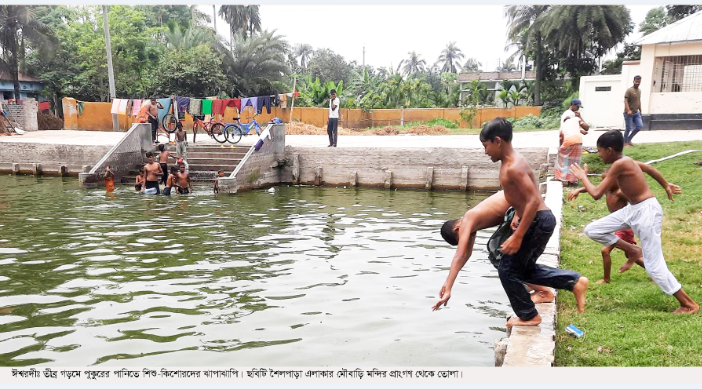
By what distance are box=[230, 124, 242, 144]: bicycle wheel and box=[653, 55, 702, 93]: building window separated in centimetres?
1515

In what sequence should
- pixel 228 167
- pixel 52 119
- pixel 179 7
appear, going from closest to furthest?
pixel 228 167, pixel 52 119, pixel 179 7

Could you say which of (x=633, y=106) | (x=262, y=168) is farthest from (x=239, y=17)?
(x=633, y=106)

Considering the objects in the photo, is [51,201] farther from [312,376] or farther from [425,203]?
[312,376]

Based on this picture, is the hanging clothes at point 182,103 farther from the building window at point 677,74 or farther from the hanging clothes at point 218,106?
the building window at point 677,74

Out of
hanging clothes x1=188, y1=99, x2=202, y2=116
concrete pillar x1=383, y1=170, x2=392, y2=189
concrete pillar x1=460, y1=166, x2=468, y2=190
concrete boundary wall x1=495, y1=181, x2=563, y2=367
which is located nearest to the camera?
concrete boundary wall x1=495, y1=181, x2=563, y2=367

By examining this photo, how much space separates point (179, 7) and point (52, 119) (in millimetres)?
24094

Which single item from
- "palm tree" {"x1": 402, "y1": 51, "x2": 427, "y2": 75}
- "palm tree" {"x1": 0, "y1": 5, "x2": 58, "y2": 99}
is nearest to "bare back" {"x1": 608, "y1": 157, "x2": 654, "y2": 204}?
"palm tree" {"x1": 0, "y1": 5, "x2": 58, "y2": 99}

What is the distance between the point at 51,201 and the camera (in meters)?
14.4

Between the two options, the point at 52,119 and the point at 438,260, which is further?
the point at 52,119

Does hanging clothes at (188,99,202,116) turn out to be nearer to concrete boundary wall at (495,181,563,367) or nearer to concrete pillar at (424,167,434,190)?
concrete pillar at (424,167,434,190)

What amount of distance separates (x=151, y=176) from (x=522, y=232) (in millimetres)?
12835

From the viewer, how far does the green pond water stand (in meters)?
5.36

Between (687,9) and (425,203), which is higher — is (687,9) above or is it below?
above

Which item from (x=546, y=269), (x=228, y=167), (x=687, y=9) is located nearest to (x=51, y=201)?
(x=228, y=167)
